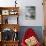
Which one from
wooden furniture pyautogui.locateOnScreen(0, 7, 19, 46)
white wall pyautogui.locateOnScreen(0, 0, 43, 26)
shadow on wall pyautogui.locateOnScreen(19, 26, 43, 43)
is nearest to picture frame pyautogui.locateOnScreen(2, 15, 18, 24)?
wooden furniture pyautogui.locateOnScreen(0, 7, 19, 46)

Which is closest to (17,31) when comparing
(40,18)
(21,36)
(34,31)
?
(21,36)

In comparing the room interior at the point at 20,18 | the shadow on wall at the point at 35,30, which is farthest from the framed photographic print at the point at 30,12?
the shadow on wall at the point at 35,30

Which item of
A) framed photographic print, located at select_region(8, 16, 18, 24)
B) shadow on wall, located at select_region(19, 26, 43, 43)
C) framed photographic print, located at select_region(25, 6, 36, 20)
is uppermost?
framed photographic print, located at select_region(25, 6, 36, 20)

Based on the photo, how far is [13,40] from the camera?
4570 millimetres

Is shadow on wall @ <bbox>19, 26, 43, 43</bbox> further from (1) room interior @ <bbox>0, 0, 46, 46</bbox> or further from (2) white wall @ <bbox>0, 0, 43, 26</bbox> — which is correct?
(2) white wall @ <bbox>0, 0, 43, 26</bbox>

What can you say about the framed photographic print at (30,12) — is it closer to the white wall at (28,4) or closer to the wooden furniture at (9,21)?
the white wall at (28,4)

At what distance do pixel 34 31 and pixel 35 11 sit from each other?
61cm

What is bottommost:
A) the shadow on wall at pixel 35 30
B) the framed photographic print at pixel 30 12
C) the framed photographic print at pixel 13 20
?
the shadow on wall at pixel 35 30

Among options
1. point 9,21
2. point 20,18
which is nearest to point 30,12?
point 20,18

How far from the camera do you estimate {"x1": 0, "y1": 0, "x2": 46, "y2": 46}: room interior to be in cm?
461

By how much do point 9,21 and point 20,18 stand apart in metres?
0.34

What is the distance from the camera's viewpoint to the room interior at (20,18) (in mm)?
4609

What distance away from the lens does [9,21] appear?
4.67 meters

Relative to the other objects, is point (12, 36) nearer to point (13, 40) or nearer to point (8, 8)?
point (13, 40)
